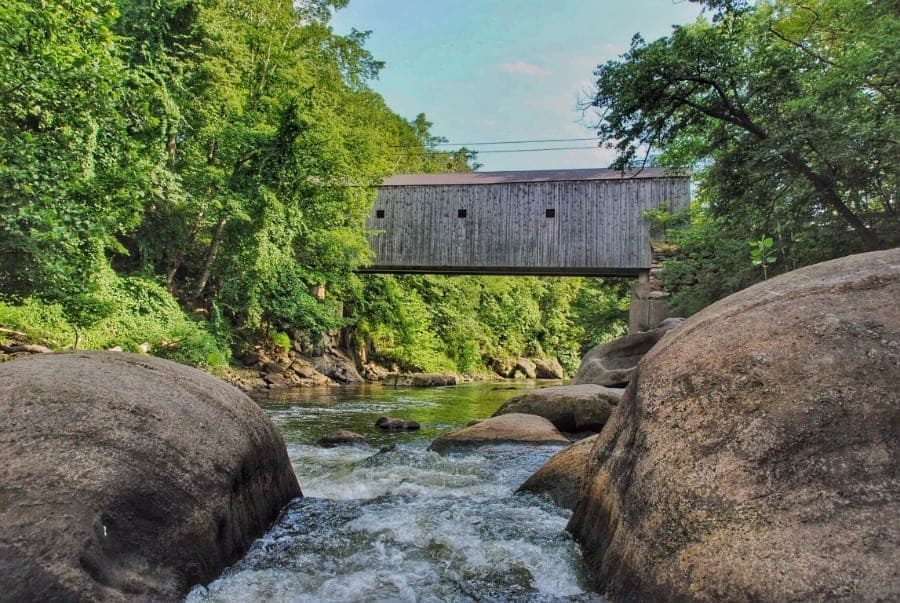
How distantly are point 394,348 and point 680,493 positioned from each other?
68.5 ft

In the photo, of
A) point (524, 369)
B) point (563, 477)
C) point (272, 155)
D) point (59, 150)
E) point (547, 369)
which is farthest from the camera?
point (547, 369)

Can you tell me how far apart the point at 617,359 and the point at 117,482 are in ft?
34.8

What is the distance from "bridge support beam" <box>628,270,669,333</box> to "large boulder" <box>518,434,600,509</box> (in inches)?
535

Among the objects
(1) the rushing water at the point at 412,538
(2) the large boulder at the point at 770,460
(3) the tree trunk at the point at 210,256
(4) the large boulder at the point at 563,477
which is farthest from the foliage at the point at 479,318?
(2) the large boulder at the point at 770,460

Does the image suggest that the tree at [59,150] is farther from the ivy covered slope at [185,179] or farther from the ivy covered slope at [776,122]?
the ivy covered slope at [776,122]

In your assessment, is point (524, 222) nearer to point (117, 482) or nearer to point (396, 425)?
point (396, 425)

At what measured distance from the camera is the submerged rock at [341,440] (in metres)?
6.64

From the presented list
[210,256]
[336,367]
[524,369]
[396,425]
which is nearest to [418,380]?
[336,367]

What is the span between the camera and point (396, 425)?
327 inches

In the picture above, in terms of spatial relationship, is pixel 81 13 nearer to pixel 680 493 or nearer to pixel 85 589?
pixel 85 589

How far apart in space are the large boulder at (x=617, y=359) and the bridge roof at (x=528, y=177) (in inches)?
287

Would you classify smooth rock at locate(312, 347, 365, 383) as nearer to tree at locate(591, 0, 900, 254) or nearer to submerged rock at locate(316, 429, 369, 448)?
submerged rock at locate(316, 429, 369, 448)

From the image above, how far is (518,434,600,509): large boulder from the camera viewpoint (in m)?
3.87

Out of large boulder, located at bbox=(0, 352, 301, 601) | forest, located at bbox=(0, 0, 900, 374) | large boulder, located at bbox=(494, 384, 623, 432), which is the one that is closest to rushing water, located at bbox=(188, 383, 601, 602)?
large boulder, located at bbox=(0, 352, 301, 601)
